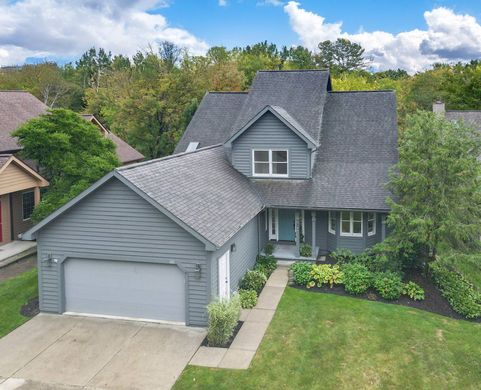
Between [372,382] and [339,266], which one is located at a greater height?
[339,266]

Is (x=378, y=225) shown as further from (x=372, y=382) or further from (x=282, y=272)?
(x=372, y=382)

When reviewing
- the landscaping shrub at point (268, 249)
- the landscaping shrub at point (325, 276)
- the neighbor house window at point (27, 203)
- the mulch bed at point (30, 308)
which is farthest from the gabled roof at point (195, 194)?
the neighbor house window at point (27, 203)

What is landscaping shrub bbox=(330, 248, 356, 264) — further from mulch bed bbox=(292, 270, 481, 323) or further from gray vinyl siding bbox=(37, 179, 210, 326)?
gray vinyl siding bbox=(37, 179, 210, 326)

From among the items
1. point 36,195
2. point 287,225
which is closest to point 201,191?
point 287,225

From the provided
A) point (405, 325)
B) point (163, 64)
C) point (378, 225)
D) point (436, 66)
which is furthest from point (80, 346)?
point (436, 66)

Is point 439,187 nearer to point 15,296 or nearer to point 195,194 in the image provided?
point 195,194
